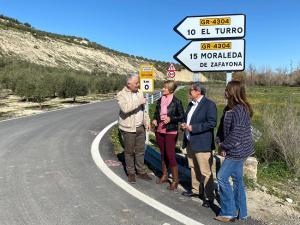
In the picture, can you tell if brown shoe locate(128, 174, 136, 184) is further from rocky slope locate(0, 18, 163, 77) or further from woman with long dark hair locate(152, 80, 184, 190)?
rocky slope locate(0, 18, 163, 77)

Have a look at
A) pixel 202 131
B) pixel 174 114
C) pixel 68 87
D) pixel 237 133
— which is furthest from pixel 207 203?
pixel 68 87

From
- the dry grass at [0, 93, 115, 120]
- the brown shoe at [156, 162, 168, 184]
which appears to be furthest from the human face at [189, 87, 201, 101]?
the dry grass at [0, 93, 115, 120]

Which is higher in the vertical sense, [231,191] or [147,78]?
[147,78]

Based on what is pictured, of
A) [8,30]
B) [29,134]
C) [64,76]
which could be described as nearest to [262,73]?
[8,30]

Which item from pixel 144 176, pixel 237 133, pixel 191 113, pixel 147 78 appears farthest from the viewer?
pixel 147 78

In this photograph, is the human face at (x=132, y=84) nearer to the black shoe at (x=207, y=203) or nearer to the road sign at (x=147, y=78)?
the black shoe at (x=207, y=203)

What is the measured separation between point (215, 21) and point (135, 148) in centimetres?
281

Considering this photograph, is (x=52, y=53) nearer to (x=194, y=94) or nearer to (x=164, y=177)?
(x=164, y=177)

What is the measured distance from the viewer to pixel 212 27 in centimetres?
805

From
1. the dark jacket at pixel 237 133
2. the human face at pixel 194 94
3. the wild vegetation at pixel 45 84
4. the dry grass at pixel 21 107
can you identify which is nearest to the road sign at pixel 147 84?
the human face at pixel 194 94

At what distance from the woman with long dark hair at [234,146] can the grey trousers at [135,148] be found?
230 centimetres

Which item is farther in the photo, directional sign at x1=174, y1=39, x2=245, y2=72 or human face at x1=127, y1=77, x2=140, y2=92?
directional sign at x1=174, y1=39, x2=245, y2=72

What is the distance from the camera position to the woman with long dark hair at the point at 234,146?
17.8 ft

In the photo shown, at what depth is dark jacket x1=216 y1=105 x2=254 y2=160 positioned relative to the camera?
5430 millimetres
